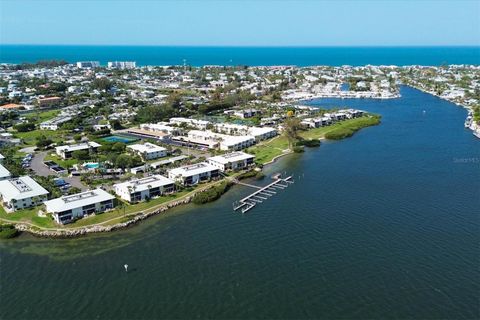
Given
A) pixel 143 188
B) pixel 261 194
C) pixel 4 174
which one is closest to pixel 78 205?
pixel 143 188

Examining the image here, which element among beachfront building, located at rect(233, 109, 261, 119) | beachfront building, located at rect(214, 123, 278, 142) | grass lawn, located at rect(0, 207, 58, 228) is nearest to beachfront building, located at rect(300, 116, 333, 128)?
beachfront building, located at rect(214, 123, 278, 142)

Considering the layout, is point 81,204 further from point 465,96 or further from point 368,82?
point 368,82

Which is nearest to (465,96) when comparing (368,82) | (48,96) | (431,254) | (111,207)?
(368,82)

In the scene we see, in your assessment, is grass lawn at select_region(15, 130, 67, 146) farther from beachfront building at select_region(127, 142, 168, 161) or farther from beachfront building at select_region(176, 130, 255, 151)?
beachfront building at select_region(176, 130, 255, 151)

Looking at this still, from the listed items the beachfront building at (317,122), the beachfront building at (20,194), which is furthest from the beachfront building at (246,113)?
the beachfront building at (20,194)

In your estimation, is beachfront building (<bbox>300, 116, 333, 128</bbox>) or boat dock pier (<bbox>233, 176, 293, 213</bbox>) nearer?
boat dock pier (<bbox>233, 176, 293, 213</bbox>)

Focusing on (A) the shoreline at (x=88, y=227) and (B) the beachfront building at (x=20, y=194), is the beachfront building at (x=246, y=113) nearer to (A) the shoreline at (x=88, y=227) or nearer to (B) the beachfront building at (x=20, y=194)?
(A) the shoreline at (x=88, y=227)
